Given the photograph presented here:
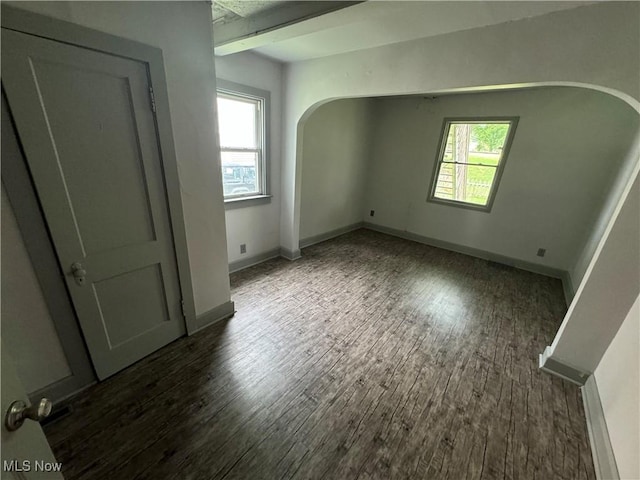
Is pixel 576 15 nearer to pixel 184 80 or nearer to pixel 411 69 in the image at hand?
pixel 411 69

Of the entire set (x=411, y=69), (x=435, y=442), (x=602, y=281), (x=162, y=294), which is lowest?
(x=435, y=442)

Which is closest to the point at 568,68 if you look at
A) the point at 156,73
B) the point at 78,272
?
the point at 156,73

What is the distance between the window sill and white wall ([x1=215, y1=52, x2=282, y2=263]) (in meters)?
0.04

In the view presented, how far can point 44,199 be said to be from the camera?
1.33 metres

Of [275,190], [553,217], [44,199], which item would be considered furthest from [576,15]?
[44,199]

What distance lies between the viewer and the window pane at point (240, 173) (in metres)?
3.04

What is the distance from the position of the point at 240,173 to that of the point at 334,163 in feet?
5.92

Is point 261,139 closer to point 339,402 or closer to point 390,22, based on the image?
point 390,22

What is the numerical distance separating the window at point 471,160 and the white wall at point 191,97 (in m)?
3.78

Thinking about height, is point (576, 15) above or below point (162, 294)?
above

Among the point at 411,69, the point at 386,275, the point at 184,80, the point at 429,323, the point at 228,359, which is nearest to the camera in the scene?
the point at 184,80

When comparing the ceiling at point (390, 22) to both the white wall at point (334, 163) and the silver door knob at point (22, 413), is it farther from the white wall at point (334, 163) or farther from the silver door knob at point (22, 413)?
the silver door knob at point (22, 413)

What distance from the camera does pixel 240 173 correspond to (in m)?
3.19

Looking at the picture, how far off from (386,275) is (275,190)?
1.95 metres
